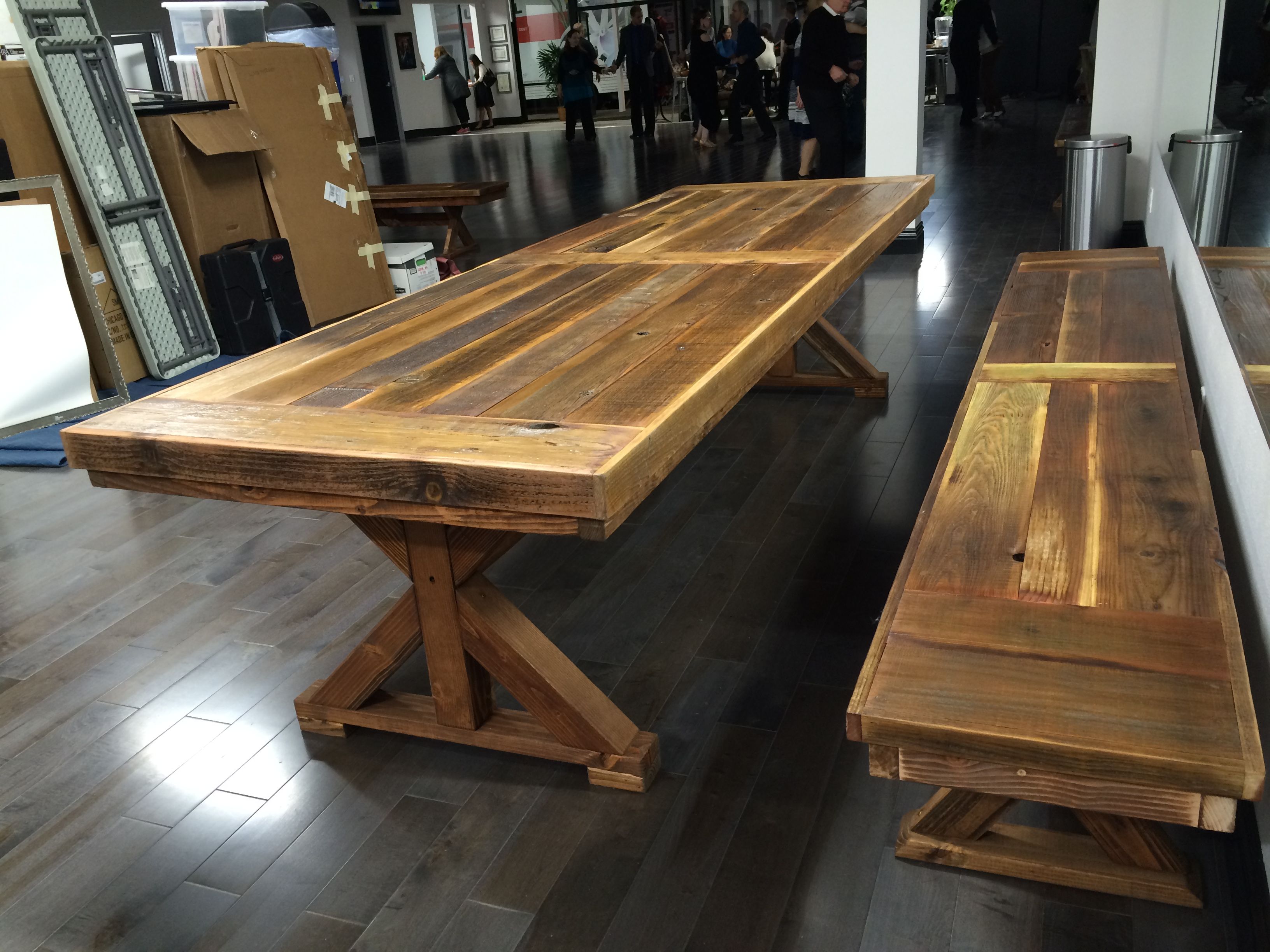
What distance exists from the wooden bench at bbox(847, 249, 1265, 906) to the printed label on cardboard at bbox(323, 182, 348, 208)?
429 cm

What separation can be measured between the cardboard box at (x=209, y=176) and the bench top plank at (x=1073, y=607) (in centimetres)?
401

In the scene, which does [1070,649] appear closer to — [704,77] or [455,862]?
[455,862]

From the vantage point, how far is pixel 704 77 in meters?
11.4

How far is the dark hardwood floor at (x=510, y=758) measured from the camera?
1562 mm

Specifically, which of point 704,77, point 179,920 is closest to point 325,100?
point 179,920

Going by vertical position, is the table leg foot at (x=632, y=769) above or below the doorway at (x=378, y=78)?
below

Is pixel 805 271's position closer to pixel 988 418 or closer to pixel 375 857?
pixel 988 418

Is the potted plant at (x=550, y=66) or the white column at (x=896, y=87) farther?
the potted plant at (x=550, y=66)

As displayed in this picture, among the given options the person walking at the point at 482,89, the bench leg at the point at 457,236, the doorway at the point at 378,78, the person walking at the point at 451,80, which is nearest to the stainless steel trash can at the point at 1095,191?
the bench leg at the point at 457,236

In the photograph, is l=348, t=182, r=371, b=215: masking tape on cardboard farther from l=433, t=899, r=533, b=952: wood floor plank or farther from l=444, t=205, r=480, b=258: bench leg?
l=433, t=899, r=533, b=952: wood floor plank

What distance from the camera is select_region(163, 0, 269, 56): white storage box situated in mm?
5492

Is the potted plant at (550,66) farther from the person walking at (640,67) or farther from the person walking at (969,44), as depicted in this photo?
the person walking at (969,44)

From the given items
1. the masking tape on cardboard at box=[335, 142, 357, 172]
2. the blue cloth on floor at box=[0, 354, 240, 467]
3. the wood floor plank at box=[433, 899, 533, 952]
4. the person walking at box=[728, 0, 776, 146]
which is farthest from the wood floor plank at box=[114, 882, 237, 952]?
the person walking at box=[728, 0, 776, 146]

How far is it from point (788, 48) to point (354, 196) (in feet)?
23.9
